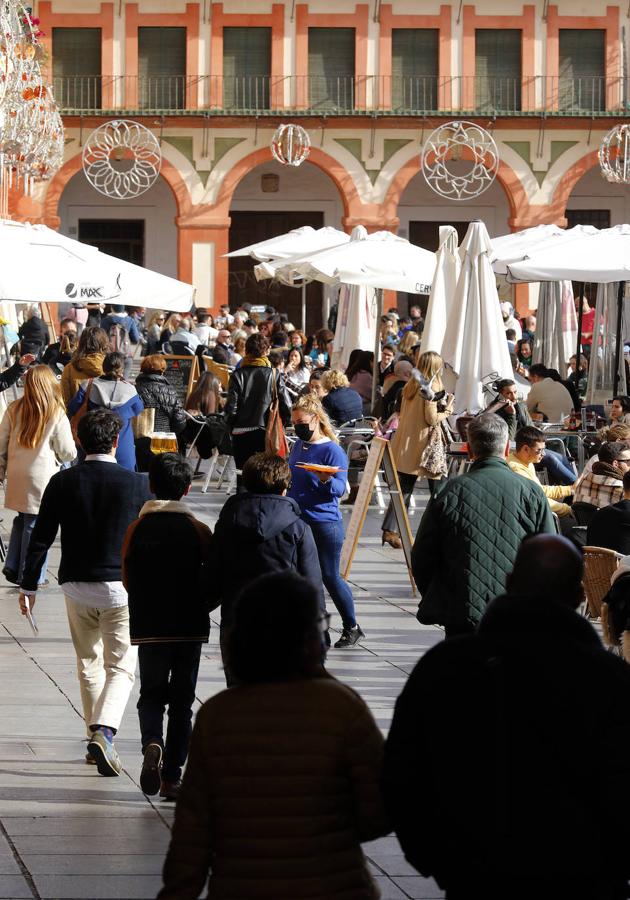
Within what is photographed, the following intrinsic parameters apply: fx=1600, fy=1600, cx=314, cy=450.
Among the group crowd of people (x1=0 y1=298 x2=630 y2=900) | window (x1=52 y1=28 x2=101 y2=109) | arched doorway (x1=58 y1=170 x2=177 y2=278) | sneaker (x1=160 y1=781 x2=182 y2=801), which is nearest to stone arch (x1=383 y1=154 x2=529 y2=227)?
arched doorway (x1=58 y1=170 x2=177 y2=278)

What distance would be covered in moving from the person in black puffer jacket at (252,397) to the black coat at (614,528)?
463cm

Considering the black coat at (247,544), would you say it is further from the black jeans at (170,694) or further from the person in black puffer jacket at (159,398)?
the person in black puffer jacket at (159,398)

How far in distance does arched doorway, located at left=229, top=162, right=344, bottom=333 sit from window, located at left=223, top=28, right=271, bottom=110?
2857 mm

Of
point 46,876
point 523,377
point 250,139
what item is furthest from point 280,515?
point 250,139

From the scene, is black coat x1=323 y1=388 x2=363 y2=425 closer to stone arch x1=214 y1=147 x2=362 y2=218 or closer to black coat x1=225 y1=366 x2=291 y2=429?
black coat x1=225 y1=366 x2=291 y2=429

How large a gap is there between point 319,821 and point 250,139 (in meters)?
35.6

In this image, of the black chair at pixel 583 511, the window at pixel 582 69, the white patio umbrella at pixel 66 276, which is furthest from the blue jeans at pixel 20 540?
the window at pixel 582 69

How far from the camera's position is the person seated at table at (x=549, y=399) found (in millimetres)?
15836

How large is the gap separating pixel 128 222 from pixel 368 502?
103 feet

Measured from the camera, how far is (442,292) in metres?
15.3

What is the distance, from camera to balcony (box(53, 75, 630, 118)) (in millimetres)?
37531

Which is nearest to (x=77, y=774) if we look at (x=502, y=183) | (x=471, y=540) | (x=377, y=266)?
(x=471, y=540)

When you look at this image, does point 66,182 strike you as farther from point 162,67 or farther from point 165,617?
point 165,617

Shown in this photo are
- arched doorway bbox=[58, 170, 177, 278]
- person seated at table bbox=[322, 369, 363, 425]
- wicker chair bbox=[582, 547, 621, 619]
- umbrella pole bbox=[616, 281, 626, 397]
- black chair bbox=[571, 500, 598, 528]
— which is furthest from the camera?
arched doorway bbox=[58, 170, 177, 278]
